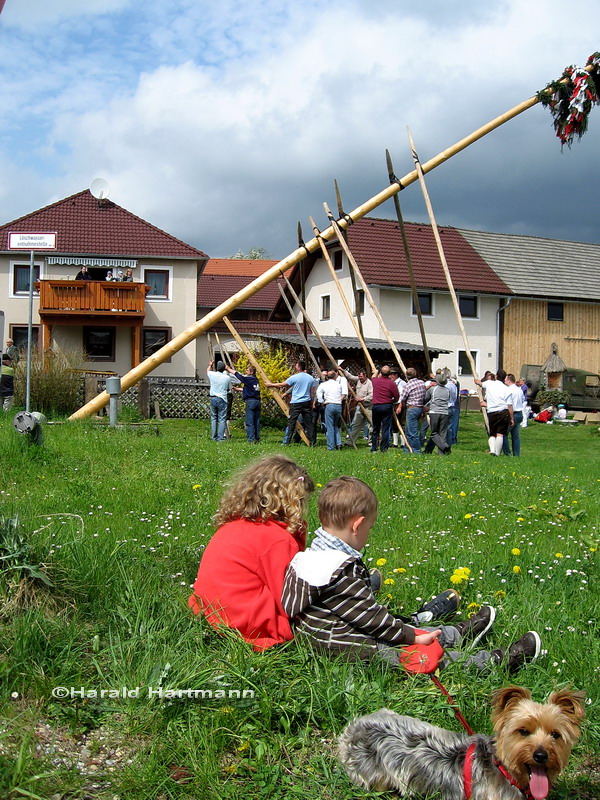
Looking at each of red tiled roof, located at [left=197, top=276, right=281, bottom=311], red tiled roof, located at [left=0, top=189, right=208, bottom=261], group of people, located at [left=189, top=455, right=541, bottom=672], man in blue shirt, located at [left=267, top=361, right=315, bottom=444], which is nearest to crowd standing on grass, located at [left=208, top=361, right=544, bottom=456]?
man in blue shirt, located at [left=267, top=361, right=315, bottom=444]

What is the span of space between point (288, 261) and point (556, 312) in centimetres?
2472

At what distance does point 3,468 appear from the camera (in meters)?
9.05

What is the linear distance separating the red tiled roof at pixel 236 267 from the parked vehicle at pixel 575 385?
26.7 m

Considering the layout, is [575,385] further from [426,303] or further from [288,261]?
[288,261]

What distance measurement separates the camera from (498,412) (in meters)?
16.9

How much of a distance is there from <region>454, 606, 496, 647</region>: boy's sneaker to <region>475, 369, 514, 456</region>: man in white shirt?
12.7 meters

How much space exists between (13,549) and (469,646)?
7.65 feet

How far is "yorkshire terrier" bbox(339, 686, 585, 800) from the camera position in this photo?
7.86ft

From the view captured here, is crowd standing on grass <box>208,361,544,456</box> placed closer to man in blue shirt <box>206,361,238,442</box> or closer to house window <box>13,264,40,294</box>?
man in blue shirt <box>206,361,238,442</box>

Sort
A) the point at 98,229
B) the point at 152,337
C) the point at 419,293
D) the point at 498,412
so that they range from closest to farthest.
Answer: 1. the point at 498,412
2. the point at 419,293
3. the point at 152,337
4. the point at 98,229

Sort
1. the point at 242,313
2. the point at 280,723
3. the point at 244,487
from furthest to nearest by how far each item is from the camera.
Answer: the point at 242,313, the point at 244,487, the point at 280,723

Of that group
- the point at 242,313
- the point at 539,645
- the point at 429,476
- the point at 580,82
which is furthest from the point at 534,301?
the point at 539,645

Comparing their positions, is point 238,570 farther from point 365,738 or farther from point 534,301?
point 534,301

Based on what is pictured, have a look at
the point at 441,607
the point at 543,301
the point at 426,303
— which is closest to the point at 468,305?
the point at 426,303
